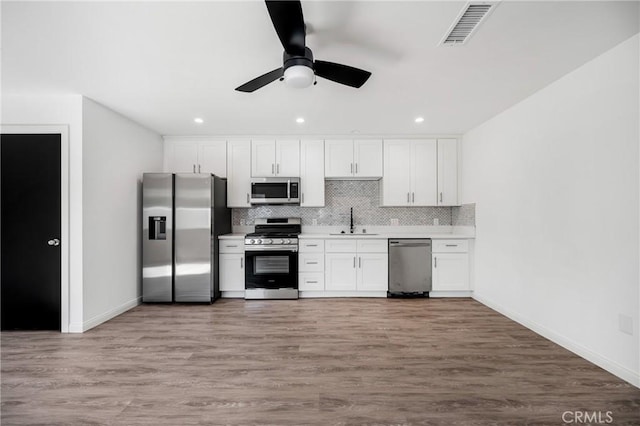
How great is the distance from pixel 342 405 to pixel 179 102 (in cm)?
327

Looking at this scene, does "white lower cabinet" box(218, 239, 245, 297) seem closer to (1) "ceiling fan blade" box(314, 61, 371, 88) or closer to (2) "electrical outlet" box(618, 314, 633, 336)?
(1) "ceiling fan blade" box(314, 61, 371, 88)

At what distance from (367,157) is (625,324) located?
3391mm

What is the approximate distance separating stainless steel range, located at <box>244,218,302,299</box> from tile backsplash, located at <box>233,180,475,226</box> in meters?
0.66

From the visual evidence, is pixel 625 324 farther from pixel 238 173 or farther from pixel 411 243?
pixel 238 173

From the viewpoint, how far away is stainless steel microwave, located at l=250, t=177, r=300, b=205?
15.3 ft

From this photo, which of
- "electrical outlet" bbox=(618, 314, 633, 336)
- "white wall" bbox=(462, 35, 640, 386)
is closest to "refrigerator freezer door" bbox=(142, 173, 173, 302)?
"white wall" bbox=(462, 35, 640, 386)

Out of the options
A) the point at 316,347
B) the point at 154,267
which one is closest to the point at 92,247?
the point at 154,267

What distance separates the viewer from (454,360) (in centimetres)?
251

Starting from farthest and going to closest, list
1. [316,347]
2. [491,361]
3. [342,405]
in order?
[316,347], [491,361], [342,405]

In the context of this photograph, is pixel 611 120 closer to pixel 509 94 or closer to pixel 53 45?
pixel 509 94

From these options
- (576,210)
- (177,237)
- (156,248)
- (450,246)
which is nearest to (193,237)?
(177,237)

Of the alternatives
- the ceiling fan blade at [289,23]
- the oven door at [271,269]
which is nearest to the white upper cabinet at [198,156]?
the oven door at [271,269]

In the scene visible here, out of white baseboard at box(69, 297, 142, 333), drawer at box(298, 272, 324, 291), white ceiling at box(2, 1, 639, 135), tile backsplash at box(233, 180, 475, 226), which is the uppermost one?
white ceiling at box(2, 1, 639, 135)

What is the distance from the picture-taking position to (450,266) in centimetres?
445
